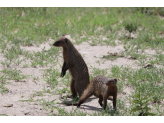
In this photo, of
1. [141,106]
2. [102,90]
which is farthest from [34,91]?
[141,106]

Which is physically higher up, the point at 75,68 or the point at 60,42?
the point at 60,42

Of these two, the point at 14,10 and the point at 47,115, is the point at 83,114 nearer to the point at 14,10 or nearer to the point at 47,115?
the point at 47,115

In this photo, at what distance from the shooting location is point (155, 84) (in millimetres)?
4562

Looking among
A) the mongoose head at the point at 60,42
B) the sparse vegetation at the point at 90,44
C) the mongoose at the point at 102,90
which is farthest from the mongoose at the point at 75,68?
the sparse vegetation at the point at 90,44

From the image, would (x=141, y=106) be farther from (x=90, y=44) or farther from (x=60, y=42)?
(x=90, y=44)

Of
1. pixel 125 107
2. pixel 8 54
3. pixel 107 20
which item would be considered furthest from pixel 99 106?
pixel 107 20

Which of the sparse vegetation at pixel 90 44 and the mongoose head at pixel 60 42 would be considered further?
the mongoose head at pixel 60 42

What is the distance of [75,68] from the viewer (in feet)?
13.7

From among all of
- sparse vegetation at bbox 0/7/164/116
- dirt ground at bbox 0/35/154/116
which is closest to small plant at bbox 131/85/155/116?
sparse vegetation at bbox 0/7/164/116

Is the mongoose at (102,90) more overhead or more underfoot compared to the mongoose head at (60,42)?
more underfoot

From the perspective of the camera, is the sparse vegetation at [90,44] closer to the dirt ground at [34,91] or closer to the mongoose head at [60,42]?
the dirt ground at [34,91]

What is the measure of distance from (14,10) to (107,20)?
12.4 ft

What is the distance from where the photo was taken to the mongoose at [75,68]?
162 inches

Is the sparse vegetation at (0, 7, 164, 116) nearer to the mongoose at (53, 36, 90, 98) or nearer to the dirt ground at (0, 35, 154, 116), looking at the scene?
the dirt ground at (0, 35, 154, 116)
